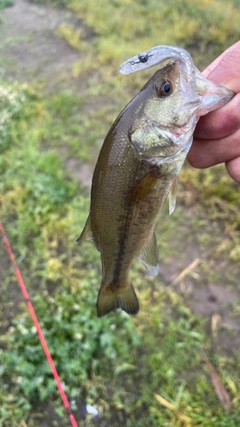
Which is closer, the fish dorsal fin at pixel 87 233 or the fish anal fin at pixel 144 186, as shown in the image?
the fish anal fin at pixel 144 186

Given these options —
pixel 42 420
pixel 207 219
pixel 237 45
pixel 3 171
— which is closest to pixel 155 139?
pixel 237 45

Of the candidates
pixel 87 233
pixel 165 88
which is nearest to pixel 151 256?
pixel 87 233

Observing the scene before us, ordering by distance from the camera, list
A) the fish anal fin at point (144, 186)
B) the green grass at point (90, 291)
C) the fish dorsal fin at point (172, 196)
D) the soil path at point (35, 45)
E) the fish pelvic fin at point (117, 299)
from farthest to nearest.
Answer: the soil path at point (35, 45), the green grass at point (90, 291), the fish pelvic fin at point (117, 299), the fish dorsal fin at point (172, 196), the fish anal fin at point (144, 186)

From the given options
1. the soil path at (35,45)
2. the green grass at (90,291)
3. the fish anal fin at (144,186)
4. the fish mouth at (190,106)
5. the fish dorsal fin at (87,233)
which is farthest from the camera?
the soil path at (35,45)

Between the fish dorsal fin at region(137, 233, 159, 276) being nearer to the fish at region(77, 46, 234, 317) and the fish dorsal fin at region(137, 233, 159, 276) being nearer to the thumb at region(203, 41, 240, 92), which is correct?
the fish at region(77, 46, 234, 317)

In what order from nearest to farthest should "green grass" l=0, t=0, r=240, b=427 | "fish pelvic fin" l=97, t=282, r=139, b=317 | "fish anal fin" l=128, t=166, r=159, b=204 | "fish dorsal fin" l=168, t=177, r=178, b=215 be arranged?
"fish anal fin" l=128, t=166, r=159, b=204 < "fish dorsal fin" l=168, t=177, r=178, b=215 < "fish pelvic fin" l=97, t=282, r=139, b=317 < "green grass" l=0, t=0, r=240, b=427

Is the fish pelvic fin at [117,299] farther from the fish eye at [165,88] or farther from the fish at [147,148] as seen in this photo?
the fish eye at [165,88]

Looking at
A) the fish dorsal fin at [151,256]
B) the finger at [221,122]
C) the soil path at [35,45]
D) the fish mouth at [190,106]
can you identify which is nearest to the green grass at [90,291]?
the soil path at [35,45]

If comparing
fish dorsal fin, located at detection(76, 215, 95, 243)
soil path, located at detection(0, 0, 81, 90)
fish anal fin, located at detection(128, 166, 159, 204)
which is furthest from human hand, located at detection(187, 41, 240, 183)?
soil path, located at detection(0, 0, 81, 90)
